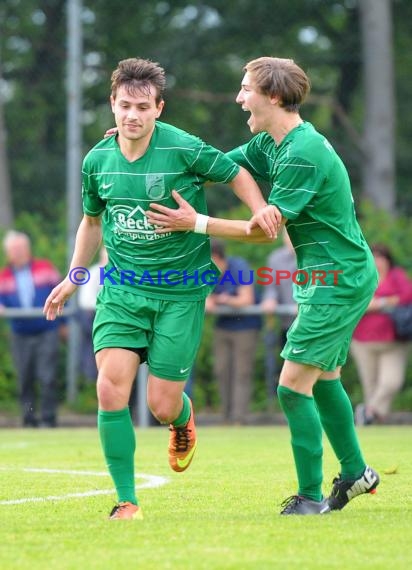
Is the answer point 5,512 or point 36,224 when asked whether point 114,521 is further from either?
point 36,224

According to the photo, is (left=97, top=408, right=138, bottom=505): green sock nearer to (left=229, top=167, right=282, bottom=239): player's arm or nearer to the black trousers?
(left=229, top=167, right=282, bottom=239): player's arm

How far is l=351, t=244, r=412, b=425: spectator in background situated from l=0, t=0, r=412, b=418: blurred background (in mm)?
2487

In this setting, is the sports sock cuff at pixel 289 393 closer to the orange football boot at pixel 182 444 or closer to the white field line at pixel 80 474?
the orange football boot at pixel 182 444

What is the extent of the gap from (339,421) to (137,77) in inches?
78.1

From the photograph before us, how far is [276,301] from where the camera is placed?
1501 cm

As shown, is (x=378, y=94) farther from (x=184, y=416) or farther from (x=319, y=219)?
(x=319, y=219)

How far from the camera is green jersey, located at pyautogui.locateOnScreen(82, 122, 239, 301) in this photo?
6477 mm

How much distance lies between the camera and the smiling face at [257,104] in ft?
21.0

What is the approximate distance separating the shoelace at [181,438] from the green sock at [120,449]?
3.92 ft

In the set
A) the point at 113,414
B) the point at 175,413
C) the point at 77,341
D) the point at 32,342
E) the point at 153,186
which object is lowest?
the point at 77,341

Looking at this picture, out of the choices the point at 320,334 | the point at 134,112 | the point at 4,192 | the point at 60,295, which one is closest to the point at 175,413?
the point at 60,295

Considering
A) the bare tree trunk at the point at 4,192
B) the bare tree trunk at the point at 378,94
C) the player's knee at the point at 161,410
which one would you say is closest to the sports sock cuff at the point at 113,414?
the player's knee at the point at 161,410

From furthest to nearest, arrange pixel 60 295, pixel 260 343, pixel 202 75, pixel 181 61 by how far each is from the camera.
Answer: pixel 202 75, pixel 181 61, pixel 260 343, pixel 60 295

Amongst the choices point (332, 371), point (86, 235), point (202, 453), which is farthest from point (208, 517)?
point (202, 453)
